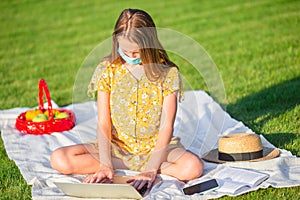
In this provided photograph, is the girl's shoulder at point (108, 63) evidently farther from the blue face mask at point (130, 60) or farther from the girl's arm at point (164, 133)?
the girl's arm at point (164, 133)

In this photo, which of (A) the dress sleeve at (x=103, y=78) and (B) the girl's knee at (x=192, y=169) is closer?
(B) the girl's knee at (x=192, y=169)

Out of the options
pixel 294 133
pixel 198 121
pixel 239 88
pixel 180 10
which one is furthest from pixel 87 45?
pixel 294 133

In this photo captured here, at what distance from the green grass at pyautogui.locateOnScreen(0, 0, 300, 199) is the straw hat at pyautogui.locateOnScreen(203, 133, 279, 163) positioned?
318 mm

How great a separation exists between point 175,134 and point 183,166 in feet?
3.07

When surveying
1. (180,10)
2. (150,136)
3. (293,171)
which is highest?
(180,10)

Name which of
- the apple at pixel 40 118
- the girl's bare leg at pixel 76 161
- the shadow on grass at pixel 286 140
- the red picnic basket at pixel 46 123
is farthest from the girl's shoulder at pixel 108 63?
the shadow on grass at pixel 286 140

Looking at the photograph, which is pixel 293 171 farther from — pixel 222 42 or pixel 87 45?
pixel 87 45

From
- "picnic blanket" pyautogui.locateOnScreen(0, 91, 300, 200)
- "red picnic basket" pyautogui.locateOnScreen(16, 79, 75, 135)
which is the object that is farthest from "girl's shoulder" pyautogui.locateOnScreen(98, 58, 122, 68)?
"red picnic basket" pyautogui.locateOnScreen(16, 79, 75, 135)

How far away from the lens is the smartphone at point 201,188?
11.3 ft

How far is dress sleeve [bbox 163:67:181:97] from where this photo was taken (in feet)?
12.3

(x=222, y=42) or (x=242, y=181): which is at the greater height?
(x=222, y=42)

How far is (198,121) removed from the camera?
4938mm

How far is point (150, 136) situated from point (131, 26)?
0.74 metres

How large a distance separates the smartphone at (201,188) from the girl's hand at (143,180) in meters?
0.22
